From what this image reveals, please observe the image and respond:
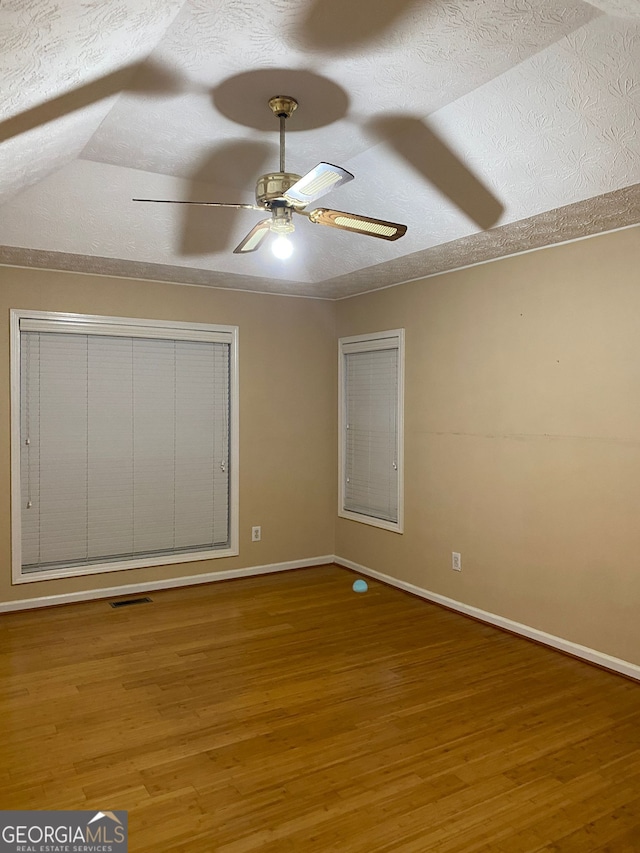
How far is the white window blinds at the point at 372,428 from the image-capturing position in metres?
5.41

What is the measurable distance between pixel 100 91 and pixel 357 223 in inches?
45.9

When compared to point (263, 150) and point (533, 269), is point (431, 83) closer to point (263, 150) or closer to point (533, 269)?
point (263, 150)

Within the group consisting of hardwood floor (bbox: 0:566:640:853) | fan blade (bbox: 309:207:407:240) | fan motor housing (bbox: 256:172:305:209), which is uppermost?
fan motor housing (bbox: 256:172:305:209)

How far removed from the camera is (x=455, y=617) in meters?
4.62

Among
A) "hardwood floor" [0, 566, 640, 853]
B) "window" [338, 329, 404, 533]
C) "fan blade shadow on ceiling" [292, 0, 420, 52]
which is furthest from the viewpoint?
"window" [338, 329, 404, 533]

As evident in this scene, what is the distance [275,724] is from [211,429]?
291 centimetres

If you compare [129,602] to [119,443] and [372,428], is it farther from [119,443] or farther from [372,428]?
[372,428]

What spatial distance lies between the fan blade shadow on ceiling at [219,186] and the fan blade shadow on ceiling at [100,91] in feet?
2.21

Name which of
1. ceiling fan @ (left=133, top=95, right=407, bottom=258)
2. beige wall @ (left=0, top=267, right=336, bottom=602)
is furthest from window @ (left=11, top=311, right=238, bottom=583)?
ceiling fan @ (left=133, top=95, right=407, bottom=258)

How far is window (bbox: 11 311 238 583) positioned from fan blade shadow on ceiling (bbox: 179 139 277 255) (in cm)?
95

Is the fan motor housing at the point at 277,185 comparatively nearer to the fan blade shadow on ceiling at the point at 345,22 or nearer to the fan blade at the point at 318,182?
the fan blade at the point at 318,182

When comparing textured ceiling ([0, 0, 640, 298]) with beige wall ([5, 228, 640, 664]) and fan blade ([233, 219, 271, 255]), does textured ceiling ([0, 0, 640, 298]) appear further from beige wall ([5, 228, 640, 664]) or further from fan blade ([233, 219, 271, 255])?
fan blade ([233, 219, 271, 255])

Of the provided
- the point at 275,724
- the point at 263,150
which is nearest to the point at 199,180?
the point at 263,150

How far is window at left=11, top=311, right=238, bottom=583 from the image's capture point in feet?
15.6
